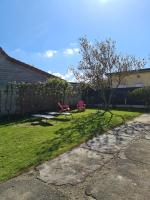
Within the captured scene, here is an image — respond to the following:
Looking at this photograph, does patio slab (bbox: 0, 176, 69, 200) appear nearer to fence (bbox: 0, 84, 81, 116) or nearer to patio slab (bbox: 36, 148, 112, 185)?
patio slab (bbox: 36, 148, 112, 185)

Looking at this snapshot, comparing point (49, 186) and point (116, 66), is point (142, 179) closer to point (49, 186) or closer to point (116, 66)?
point (49, 186)

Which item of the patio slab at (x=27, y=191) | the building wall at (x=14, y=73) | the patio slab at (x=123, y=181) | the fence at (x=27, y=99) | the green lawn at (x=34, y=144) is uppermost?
the building wall at (x=14, y=73)

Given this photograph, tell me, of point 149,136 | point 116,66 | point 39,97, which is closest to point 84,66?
point 116,66

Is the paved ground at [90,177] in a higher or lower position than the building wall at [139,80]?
lower

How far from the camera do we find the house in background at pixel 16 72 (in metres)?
18.5

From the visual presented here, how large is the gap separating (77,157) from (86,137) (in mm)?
2131

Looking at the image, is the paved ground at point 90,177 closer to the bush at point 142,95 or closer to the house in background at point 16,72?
the house in background at point 16,72

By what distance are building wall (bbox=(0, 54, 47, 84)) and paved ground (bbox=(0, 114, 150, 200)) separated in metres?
12.1

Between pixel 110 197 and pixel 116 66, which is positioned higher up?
pixel 116 66

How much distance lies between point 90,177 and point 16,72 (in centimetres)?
1498

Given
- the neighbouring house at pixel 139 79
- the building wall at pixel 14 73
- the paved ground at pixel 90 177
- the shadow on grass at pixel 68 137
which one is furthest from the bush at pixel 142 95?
the paved ground at pixel 90 177

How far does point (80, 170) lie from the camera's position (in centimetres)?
598

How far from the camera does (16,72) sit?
19359mm

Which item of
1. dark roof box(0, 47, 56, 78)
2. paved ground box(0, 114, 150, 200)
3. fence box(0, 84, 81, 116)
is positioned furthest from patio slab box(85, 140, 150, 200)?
dark roof box(0, 47, 56, 78)
